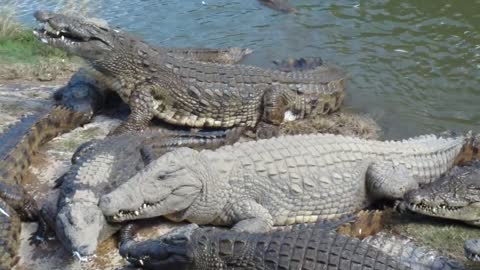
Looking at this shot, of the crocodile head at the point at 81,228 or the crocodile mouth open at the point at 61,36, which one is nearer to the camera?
the crocodile head at the point at 81,228

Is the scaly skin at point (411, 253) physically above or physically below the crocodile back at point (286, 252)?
below

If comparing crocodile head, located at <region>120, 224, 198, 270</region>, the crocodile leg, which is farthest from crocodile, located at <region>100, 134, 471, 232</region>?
the crocodile leg

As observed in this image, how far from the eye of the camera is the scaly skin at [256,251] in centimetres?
352

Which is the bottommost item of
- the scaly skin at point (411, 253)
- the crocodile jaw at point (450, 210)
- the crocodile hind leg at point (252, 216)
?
the scaly skin at point (411, 253)

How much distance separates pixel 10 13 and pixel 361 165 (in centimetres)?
757

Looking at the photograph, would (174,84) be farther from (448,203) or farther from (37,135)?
(448,203)

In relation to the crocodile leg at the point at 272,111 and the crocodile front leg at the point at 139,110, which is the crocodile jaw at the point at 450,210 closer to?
the crocodile leg at the point at 272,111

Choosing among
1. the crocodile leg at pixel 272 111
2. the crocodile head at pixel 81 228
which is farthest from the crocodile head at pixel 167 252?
the crocodile leg at pixel 272 111

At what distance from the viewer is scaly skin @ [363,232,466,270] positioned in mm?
4109

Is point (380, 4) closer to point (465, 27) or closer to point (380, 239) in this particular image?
point (465, 27)

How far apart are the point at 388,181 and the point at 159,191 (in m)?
1.93

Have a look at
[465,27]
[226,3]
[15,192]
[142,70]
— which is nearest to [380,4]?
[465,27]

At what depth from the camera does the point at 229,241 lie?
3748 millimetres

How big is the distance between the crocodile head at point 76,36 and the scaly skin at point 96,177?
132 cm
